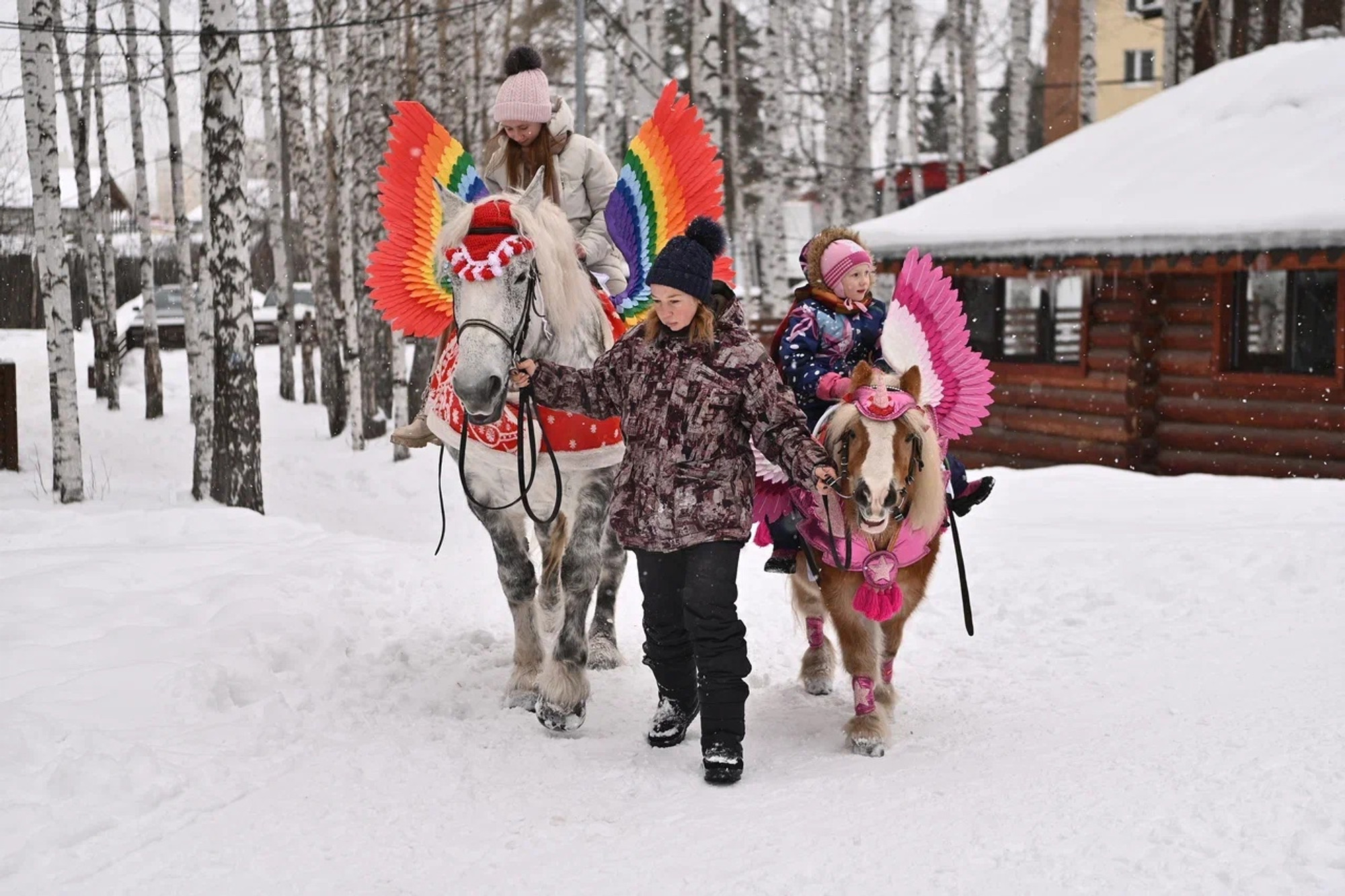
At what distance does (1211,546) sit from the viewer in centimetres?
696

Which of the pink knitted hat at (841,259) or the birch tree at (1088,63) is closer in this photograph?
the pink knitted hat at (841,259)

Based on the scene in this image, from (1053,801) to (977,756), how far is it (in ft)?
1.97

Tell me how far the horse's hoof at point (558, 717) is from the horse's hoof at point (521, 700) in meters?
0.27

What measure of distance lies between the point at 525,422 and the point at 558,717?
3.86 ft

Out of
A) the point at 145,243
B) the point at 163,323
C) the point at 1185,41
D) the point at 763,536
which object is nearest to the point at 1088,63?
the point at 1185,41

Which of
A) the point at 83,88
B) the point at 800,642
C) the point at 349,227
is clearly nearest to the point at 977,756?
the point at 800,642

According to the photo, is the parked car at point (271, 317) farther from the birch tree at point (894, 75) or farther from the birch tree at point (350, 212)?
the birch tree at point (894, 75)

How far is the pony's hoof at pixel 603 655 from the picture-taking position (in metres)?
5.69

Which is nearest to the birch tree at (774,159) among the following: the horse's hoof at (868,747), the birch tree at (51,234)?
the birch tree at (51,234)

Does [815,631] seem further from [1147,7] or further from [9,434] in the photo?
[1147,7]

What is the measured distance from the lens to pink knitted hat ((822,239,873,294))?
15.6ft

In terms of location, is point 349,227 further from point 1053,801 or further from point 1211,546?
point 1053,801

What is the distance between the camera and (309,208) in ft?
57.0

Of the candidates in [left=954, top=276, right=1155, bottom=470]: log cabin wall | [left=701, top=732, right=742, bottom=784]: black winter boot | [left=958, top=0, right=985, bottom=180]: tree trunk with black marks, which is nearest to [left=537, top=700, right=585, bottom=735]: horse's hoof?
[left=701, top=732, right=742, bottom=784]: black winter boot
